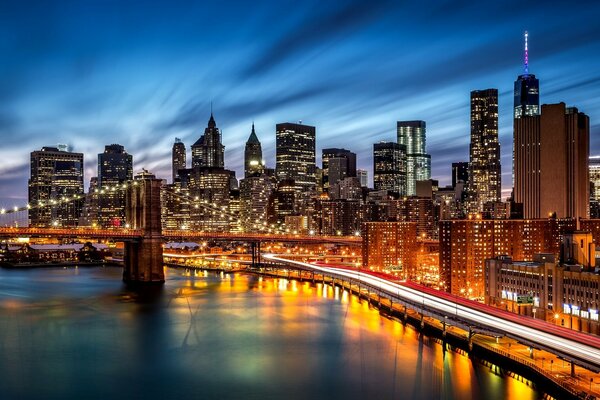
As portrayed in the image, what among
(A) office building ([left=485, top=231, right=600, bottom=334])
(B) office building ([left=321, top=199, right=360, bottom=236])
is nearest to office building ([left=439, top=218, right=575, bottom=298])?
(A) office building ([left=485, top=231, right=600, bottom=334])

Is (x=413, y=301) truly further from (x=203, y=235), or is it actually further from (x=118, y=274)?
(x=118, y=274)

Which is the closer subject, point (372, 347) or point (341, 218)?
point (372, 347)

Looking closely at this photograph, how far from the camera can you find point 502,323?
27.6m

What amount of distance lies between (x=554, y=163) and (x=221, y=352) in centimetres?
5696

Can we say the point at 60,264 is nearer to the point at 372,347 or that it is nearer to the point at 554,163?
the point at 554,163

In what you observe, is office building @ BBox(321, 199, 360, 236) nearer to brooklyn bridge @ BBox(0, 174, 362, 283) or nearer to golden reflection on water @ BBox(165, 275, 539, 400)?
brooklyn bridge @ BBox(0, 174, 362, 283)

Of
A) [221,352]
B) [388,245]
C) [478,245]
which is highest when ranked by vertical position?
[478,245]

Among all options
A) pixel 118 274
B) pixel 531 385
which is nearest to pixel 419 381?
pixel 531 385

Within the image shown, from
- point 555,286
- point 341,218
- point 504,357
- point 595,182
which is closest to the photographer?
point 504,357

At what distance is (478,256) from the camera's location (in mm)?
49469

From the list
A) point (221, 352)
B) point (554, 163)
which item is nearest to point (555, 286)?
point (221, 352)

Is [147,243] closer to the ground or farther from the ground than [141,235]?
closer to the ground

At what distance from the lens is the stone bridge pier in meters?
53.1

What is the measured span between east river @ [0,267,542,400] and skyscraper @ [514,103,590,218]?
37795 millimetres
